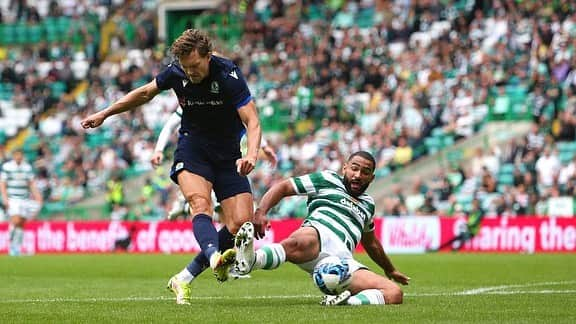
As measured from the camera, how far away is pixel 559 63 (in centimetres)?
2678

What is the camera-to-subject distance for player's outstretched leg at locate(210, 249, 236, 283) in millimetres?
9250

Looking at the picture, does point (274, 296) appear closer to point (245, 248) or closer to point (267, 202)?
point (267, 202)

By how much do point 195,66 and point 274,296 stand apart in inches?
106

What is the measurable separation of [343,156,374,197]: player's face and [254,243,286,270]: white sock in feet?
3.13

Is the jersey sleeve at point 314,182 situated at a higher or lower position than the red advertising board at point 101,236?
higher

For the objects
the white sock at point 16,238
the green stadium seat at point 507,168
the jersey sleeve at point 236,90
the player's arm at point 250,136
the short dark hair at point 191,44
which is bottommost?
the white sock at point 16,238

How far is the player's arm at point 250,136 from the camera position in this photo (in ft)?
31.6

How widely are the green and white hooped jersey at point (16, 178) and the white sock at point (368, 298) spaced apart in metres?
14.9

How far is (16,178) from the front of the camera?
2372 cm

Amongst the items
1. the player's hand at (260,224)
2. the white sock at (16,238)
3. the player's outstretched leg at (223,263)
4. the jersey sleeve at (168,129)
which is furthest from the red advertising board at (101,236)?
the player's outstretched leg at (223,263)

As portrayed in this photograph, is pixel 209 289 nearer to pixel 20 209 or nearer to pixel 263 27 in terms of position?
pixel 20 209

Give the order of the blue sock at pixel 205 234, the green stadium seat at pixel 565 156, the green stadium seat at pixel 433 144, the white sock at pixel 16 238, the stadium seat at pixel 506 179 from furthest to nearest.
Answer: the green stadium seat at pixel 433 144 → the stadium seat at pixel 506 179 → the green stadium seat at pixel 565 156 → the white sock at pixel 16 238 → the blue sock at pixel 205 234

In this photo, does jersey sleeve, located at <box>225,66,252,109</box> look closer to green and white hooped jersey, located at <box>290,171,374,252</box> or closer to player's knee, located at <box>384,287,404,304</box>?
green and white hooped jersey, located at <box>290,171,374,252</box>

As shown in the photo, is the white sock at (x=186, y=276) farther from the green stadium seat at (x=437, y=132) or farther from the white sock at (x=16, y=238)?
the green stadium seat at (x=437, y=132)
